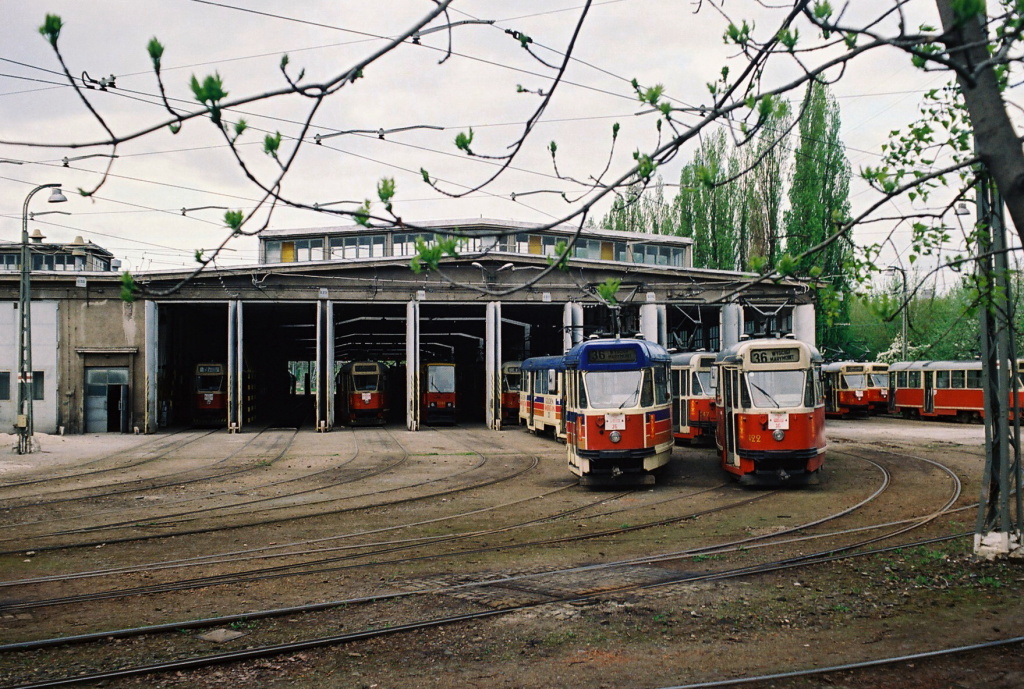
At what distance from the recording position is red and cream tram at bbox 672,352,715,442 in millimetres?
24594

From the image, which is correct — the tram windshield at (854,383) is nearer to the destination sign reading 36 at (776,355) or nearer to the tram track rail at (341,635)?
the destination sign reading 36 at (776,355)

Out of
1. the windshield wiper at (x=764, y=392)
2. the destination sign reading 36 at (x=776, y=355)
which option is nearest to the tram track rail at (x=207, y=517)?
the windshield wiper at (x=764, y=392)

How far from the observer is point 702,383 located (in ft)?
81.0

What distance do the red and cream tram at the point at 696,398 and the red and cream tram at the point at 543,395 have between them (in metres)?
3.62

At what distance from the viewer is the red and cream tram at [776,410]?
1515 cm

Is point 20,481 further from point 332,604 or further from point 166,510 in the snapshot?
point 332,604

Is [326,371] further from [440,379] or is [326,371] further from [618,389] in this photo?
[618,389]

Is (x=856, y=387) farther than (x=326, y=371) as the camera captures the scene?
Yes

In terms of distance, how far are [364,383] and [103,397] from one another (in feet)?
34.4

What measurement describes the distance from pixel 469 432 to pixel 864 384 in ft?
71.7

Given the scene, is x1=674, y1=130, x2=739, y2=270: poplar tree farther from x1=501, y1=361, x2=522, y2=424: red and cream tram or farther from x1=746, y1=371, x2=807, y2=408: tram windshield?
x1=746, y1=371, x2=807, y2=408: tram windshield

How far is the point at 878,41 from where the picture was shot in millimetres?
4297

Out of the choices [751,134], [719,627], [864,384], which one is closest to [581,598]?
[719,627]

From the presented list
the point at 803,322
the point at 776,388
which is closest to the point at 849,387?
the point at 803,322
